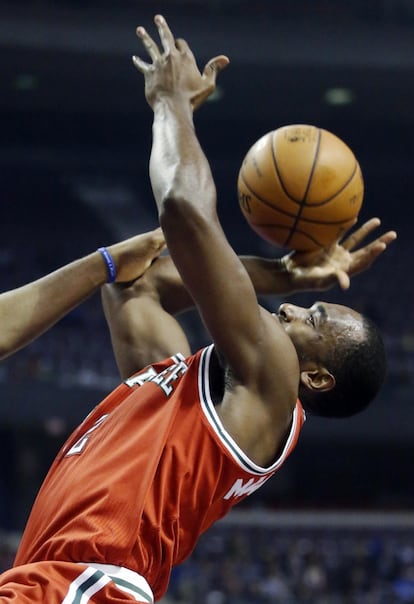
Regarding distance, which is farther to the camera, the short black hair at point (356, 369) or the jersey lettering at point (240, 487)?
the short black hair at point (356, 369)

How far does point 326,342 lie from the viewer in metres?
3.00

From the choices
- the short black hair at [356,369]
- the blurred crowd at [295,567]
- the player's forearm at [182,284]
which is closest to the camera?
the short black hair at [356,369]

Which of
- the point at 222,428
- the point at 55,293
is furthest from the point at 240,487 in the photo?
the point at 55,293

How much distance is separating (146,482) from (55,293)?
2.29 ft

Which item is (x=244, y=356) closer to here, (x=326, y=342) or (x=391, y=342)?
(x=326, y=342)

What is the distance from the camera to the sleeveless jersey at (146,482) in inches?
105

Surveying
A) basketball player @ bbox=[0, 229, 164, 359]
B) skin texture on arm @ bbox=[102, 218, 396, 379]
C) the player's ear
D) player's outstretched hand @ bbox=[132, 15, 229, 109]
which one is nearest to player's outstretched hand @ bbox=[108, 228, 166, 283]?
basketball player @ bbox=[0, 229, 164, 359]

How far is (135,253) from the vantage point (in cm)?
341

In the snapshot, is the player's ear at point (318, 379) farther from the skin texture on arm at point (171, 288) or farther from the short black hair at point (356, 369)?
the skin texture on arm at point (171, 288)

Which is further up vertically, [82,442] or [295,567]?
[82,442]

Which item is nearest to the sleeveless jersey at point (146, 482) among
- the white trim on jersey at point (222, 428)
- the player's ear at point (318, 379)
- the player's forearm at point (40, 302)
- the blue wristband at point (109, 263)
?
the white trim on jersey at point (222, 428)

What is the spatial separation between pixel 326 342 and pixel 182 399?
0.47m

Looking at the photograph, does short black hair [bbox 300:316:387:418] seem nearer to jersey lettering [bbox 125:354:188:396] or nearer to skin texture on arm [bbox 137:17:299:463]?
skin texture on arm [bbox 137:17:299:463]

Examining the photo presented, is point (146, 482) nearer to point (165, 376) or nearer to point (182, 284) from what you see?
point (165, 376)
